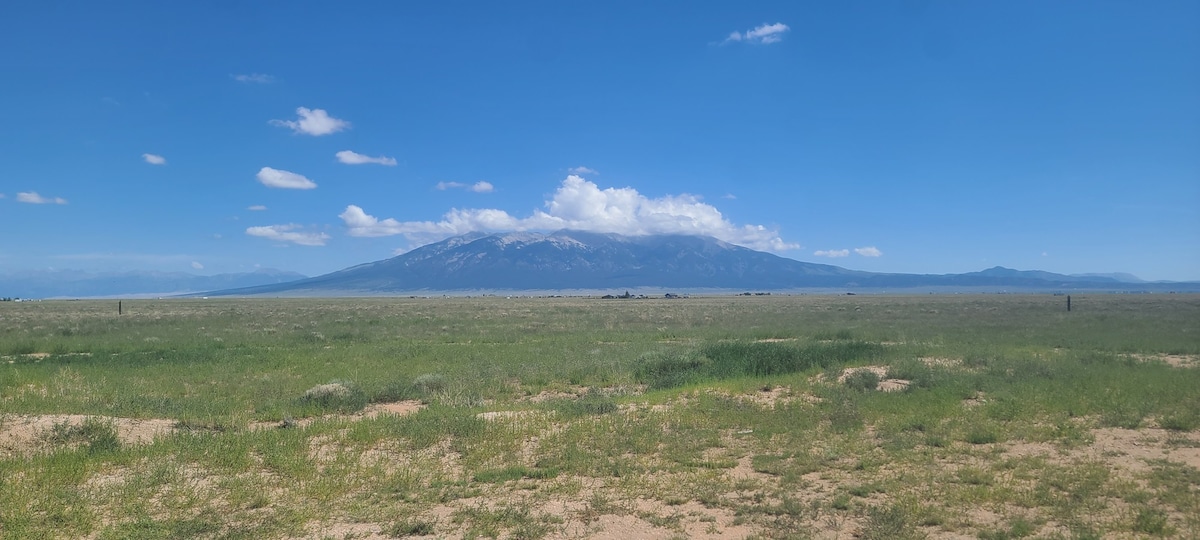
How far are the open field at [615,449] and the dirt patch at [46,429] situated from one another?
2.9 inches

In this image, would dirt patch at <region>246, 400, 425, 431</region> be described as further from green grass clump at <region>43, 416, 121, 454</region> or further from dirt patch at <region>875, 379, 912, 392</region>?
dirt patch at <region>875, 379, 912, 392</region>

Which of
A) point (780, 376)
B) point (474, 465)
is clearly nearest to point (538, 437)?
point (474, 465)

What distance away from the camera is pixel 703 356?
20.9m

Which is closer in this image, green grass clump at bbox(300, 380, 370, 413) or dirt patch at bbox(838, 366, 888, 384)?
green grass clump at bbox(300, 380, 370, 413)

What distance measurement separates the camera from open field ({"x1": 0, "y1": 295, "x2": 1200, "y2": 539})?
23.0 feet

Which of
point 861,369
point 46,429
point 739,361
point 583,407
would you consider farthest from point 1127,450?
point 46,429

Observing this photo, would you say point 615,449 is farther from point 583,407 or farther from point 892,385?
point 892,385

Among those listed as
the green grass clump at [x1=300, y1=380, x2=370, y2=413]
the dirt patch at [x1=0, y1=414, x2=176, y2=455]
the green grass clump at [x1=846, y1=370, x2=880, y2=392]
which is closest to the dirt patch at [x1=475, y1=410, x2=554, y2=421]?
the green grass clump at [x1=300, y1=380, x2=370, y2=413]

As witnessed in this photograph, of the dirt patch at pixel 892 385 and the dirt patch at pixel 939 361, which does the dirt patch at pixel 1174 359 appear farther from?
the dirt patch at pixel 892 385

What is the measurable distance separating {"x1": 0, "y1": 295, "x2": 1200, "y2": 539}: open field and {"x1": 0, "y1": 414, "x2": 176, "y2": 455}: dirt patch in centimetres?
7

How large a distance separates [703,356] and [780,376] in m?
3.63

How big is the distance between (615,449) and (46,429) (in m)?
8.98

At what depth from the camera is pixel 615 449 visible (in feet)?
33.0

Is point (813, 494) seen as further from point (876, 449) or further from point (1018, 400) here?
point (1018, 400)
